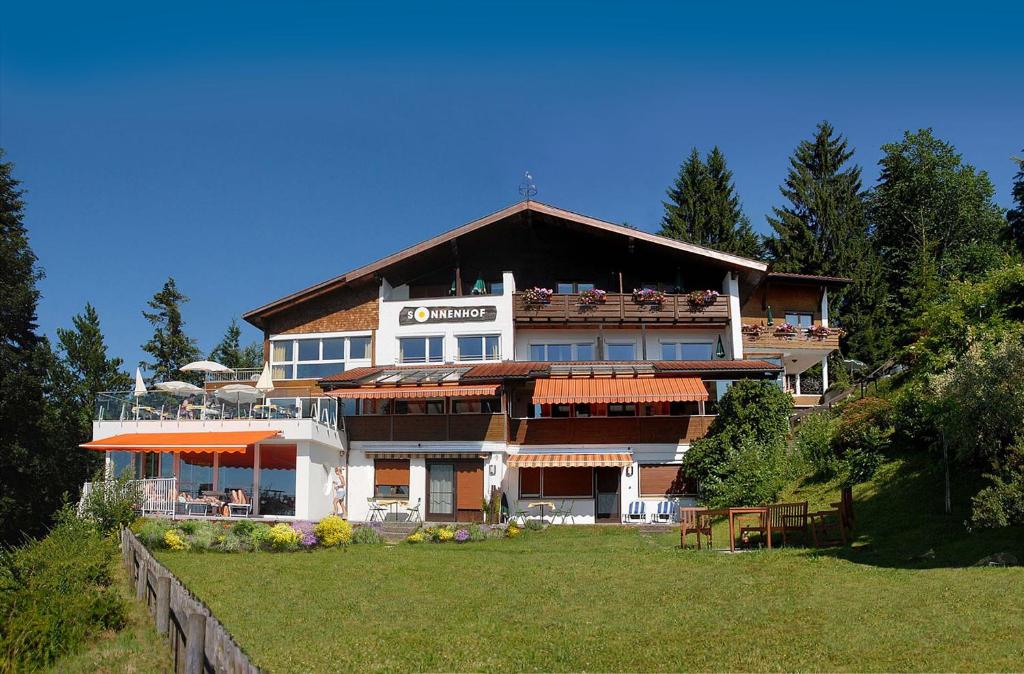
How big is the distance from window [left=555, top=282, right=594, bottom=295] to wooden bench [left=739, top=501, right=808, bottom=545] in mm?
16205

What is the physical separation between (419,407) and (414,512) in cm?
360

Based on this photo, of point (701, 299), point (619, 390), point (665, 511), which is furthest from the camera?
point (701, 299)

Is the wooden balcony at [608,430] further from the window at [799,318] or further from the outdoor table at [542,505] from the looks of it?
the window at [799,318]

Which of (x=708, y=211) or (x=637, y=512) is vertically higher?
(x=708, y=211)

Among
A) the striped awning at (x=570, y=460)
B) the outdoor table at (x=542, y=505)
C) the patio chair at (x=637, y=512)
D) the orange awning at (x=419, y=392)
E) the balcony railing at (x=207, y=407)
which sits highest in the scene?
the orange awning at (x=419, y=392)

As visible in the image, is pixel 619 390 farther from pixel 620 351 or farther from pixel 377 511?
pixel 377 511

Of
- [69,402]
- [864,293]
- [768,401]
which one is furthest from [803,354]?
[69,402]

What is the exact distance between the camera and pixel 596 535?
977 inches

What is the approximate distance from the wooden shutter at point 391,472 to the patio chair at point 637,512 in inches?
290

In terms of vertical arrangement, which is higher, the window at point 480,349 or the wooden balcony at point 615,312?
the wooden balcony at point 615,312

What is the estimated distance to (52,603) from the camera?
40.0 ft

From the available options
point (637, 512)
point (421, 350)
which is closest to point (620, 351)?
point (637, 512)

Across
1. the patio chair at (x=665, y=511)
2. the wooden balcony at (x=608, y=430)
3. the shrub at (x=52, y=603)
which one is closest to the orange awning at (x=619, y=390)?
the wooden balcony at (x=608, y=430)

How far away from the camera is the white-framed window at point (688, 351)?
33.4 meters
